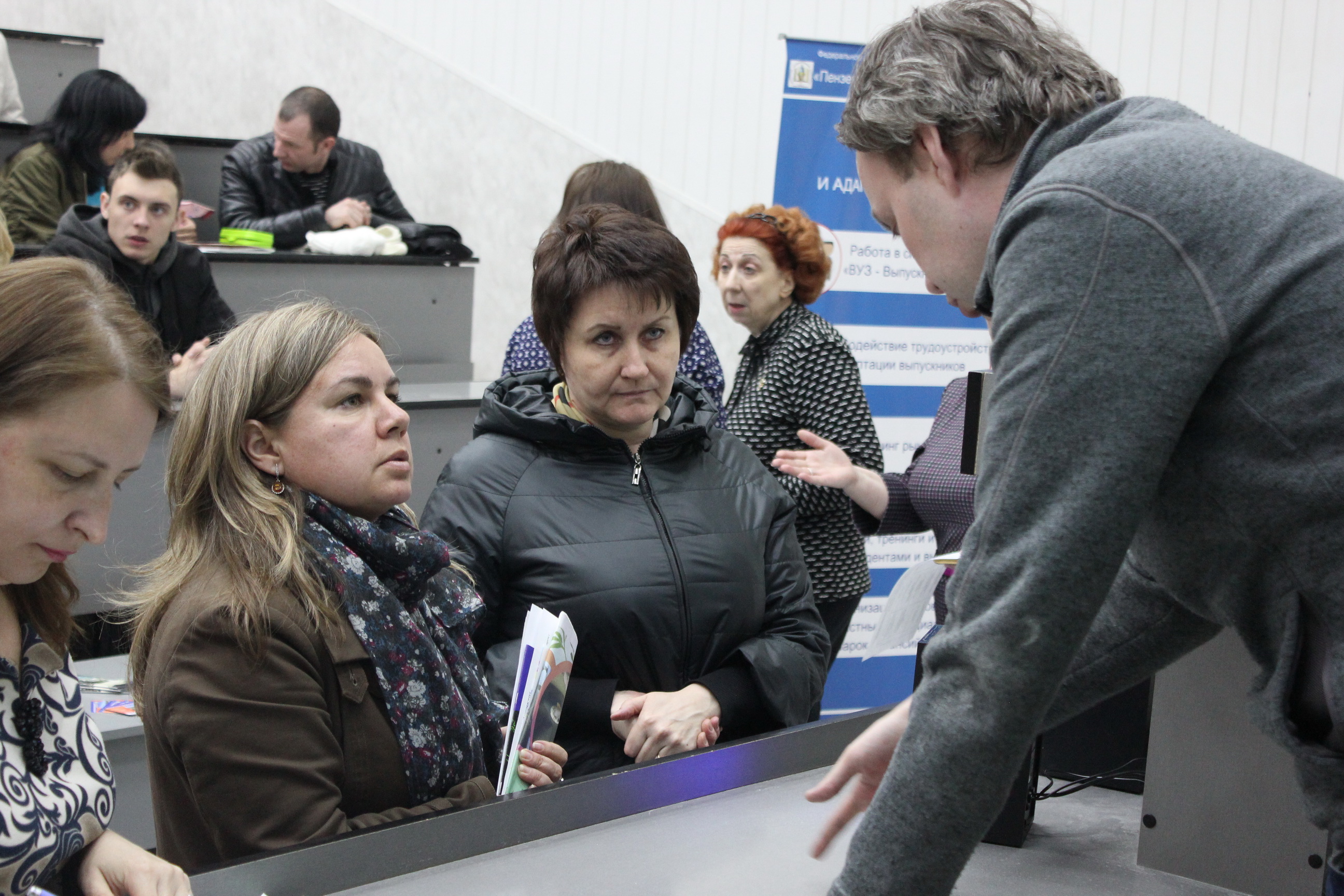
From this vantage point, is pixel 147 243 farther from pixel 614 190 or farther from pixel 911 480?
pixel 911 480

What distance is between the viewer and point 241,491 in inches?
57.7

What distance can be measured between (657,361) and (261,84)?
5064 millimetres

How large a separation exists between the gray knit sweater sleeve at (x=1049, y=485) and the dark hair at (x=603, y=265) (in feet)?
3.91

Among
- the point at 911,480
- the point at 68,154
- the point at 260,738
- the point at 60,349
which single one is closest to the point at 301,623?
the point at 260,738

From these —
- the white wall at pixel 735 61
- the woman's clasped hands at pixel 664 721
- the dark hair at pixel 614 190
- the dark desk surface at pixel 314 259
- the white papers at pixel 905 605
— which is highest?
the white wall at pixel 735 61

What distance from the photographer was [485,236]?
589 centimetres

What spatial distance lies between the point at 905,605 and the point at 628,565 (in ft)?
1.34

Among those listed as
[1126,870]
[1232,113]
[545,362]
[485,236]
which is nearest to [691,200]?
[485,236]

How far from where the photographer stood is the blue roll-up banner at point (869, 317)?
3926 millimetres

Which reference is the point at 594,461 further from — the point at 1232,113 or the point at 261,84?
the point at 261,84

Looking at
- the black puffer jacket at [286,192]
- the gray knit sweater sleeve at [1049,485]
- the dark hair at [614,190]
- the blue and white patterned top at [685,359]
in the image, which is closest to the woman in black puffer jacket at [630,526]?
the blue and white patterned top at [685,359]

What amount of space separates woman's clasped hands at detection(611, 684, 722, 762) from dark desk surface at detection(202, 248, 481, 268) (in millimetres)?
3180

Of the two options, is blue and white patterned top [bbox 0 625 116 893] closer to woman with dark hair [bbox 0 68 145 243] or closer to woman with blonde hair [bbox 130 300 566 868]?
woman with blonde hair [bbox 130 300 566 868]

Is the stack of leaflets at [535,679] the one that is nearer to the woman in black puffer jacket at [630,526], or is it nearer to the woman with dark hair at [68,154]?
the woman in black puffer jacket at [630,526]
